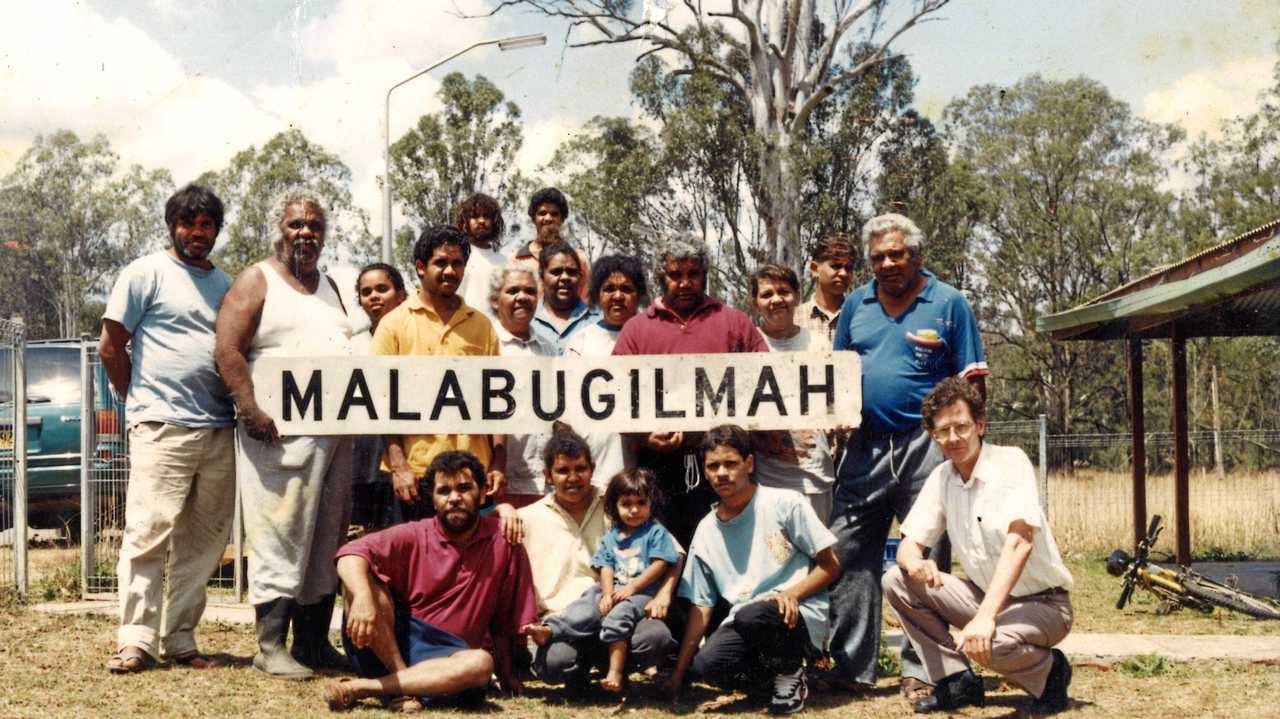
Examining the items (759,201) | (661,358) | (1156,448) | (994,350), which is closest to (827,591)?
(661,358)

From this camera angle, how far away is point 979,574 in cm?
491

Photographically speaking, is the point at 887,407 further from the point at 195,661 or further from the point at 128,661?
the point at 128,661

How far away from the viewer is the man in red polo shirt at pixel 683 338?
5512 millimetres

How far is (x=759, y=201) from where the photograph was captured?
22906 mm

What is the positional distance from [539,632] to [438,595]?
1.46 feet

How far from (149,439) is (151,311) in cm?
59

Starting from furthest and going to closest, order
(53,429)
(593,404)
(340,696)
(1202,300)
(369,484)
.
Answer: (53,429) → (1202,300) → (369,484) → (593,404) → (340,696)

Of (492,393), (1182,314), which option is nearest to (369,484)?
(492,393)

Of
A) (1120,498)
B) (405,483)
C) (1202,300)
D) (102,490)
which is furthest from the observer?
(1120,498)

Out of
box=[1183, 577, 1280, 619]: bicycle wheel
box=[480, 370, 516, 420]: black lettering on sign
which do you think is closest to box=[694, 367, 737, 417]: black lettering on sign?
box=[480, 370, 516, 420]: black lettering on sign

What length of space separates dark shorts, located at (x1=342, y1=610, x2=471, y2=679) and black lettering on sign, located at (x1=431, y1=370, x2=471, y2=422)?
37.5 inches

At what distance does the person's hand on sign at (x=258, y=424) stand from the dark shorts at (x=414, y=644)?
3.28 ft

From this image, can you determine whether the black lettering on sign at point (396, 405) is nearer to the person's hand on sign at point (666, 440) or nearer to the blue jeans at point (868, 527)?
the person's hand on sign at point (666, 440)

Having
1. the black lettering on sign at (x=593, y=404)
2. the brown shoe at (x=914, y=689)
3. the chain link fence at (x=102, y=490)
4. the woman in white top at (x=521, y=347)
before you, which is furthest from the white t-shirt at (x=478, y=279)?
the brown shoe at (x=914, y=689)
